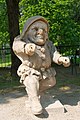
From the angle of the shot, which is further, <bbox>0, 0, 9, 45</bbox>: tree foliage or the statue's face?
<bbox>0, 0, 9, 45</bbox>: tree foliage

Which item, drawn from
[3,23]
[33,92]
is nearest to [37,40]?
[33,92]

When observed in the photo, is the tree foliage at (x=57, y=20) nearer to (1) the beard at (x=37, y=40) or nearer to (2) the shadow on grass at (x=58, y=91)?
(2) the shadow on grass at (x=58, y=91)

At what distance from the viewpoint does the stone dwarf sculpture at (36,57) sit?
4.54 metres

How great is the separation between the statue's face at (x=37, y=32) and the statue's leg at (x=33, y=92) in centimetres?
61

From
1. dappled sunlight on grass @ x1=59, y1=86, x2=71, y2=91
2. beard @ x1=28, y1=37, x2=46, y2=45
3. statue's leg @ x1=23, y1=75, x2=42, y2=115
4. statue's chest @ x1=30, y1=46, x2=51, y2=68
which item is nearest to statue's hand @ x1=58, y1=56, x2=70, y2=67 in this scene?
statue's chest @ x1=30, y1=46, x2=51, y2=68

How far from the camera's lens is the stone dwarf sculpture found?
4.54m

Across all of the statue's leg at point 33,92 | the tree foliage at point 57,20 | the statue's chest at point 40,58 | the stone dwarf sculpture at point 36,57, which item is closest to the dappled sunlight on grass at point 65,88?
the stone dwarf sculpture at point 36,57

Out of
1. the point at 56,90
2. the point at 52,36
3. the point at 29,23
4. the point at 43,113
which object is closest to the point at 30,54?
the point at 29,23

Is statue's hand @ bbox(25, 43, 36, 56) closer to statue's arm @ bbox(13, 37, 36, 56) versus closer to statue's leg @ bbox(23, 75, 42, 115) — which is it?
statue's arm @ bbox(13, 37, 36, 56)

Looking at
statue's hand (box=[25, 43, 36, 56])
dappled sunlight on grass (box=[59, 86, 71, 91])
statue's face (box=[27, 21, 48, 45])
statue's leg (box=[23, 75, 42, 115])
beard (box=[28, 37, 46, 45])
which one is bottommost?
dappled sunlight on grass (box=[59, 86, 71, 91])

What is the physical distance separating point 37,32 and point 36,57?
43cm

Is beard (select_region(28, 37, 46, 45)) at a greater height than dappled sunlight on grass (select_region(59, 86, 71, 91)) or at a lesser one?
greater

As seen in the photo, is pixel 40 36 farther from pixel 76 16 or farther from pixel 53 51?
pixel 76 16

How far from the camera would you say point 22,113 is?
4691 millimetres
